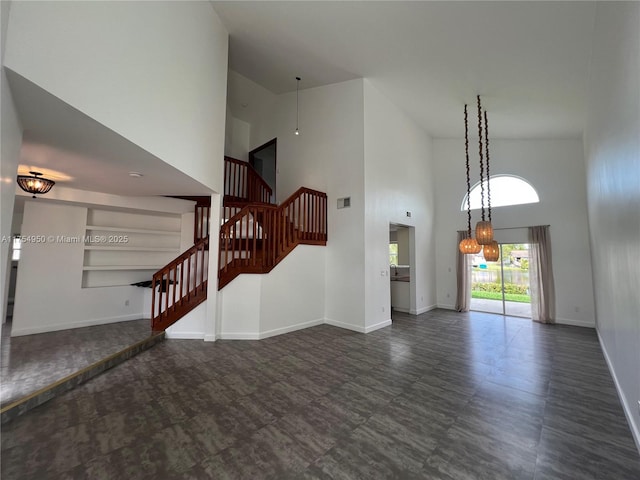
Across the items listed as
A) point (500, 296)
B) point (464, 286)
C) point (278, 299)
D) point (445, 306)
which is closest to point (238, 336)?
point (278, 299)

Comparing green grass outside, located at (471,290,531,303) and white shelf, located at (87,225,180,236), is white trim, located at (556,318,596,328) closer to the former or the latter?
green grass outside, located at (471,290,531,303)

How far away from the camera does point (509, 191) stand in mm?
7168

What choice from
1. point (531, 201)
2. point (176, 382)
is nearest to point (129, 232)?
point (176, 382)

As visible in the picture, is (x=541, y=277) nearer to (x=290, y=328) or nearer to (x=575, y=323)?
(x=575, y=323)

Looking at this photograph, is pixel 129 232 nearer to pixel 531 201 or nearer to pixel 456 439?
pixel 456 439

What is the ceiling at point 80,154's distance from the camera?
189cm

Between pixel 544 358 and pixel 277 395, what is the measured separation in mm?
4148

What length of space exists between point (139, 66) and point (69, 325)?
4777mm

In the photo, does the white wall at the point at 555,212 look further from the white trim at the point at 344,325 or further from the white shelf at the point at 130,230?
the white shelf at the point at 130,230

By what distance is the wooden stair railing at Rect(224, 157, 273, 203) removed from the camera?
22.5ft

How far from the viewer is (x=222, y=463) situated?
6.15ft

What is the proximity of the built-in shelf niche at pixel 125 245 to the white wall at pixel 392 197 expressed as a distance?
15.0 ft

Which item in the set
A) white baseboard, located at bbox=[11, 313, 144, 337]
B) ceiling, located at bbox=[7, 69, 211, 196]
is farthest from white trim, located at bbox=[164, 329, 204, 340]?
ceiling, located at bbox=[7, 69, 211, 196]

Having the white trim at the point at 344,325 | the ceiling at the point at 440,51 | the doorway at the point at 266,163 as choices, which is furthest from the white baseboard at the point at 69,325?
the ceiling at the point at 440,51
